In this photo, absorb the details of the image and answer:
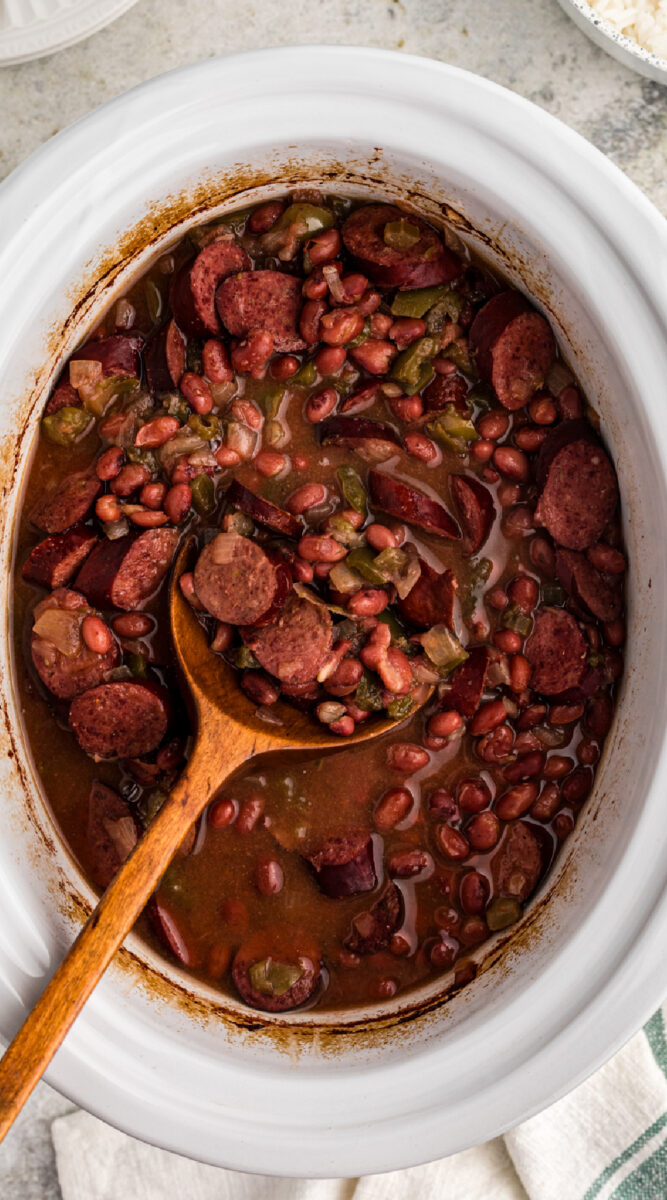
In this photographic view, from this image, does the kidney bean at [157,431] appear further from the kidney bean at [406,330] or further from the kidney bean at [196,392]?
the kidney bean at [406,330]

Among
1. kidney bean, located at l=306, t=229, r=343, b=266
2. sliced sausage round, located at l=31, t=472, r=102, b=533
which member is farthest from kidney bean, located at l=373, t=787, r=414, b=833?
kidney bean, located at l=306, t=229, r=343, b=266

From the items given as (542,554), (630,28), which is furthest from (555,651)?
(630,28)

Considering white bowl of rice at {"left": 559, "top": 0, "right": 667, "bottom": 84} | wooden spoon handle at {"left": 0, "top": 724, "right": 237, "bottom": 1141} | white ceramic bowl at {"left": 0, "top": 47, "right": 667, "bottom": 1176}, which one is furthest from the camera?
white bowl of rice at {"left": 559, "top": 0, "right": 667, "bottom": 84}

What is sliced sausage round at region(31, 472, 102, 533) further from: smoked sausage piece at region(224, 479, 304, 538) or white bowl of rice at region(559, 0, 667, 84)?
white bowl of rice at region(559, 0, 667, 84)

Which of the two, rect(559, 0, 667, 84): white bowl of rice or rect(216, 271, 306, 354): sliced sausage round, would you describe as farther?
rect(559, 0, 667, 84): white bowl of rice


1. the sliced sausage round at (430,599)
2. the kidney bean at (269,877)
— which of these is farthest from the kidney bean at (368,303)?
the kidney bean at (269,877)

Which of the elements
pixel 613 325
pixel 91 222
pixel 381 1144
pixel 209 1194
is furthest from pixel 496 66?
pixel 209 1194

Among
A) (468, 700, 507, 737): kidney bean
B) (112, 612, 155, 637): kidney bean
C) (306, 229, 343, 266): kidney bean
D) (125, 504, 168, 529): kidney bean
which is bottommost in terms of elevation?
(112, 612, 155, 637): kidney bean

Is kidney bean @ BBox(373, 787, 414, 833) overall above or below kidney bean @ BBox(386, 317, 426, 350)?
below

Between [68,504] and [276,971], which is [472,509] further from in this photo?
[276,971]
